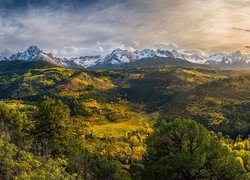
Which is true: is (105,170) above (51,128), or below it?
below

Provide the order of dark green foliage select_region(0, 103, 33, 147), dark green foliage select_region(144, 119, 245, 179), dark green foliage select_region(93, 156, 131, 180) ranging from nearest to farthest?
dark green foliage select_region(144, 119, 245, 179), dark green foliage select_region(0, 103, 33, 147), dark green foliage select_region(93, 156, 131, 180)

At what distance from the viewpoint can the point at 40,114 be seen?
81375 millimetres

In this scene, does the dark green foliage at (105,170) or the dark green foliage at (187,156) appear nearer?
the dark green foliage at (187,156)

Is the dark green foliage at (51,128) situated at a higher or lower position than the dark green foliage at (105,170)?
higher

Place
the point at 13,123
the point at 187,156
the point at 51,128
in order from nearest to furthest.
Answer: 1. the point at 187,156
2. the point at 51,128
3. the point at 13,123

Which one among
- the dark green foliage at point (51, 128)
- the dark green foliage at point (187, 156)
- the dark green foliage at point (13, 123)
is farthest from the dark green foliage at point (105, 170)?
the dark green foliage at point (187, 156)

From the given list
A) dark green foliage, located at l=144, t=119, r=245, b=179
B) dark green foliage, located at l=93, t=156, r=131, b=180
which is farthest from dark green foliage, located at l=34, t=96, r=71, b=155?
dark green foliage, located at l=144, t=119, r=245, b=179

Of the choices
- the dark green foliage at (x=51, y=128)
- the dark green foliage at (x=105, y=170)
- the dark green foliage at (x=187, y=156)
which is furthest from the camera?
the dark green foliage at (x=105, y=170)

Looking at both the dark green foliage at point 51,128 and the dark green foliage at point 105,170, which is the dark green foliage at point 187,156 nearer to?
the dark green foliage at point 51,128

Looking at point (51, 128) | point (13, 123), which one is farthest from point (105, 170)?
point (13, 123)

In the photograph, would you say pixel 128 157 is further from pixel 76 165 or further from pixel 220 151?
pixel 220 151

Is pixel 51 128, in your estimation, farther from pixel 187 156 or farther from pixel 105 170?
pixel 187 156

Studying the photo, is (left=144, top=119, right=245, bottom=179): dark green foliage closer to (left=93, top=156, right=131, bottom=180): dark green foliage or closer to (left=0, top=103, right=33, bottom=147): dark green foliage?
(left=0, top=103, right=33, bottom=147): dark green foliage

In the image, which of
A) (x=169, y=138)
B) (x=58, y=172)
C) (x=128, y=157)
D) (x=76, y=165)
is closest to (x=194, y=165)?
(x=169, y=138)
